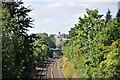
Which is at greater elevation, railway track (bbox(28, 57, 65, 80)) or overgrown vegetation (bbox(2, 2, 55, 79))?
overgrown vegetation (bbox(2, 2, 55, 79))

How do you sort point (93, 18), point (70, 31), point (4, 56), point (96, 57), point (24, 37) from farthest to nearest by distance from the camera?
point (70, 31), point (93, 18), point (24, 37), point (96, 57), point (4, 56)

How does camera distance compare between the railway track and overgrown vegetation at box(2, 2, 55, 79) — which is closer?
overgrown vegetation at box(2, 2, 55, 79)

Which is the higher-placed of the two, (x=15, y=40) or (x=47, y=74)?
(x=15, y=40)

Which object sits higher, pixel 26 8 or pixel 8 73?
pixel 26 8

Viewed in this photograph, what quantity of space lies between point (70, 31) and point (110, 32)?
6377cm

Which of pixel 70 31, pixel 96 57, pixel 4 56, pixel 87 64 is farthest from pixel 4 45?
pixel 70 31

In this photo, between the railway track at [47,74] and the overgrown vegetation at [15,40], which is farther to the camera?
the railway track at [47,74]

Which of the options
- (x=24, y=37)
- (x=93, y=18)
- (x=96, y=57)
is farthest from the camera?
(x=93, y=18)

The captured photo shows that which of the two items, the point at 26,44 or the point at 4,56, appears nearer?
the point at 4,56

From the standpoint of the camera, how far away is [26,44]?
51.6 metres

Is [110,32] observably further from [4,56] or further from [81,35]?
[81,35]

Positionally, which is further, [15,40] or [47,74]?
[47,74]

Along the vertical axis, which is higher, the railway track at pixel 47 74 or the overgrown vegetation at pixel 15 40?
the overgrown vegetation at pixel 15 40

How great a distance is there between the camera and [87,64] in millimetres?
54000
